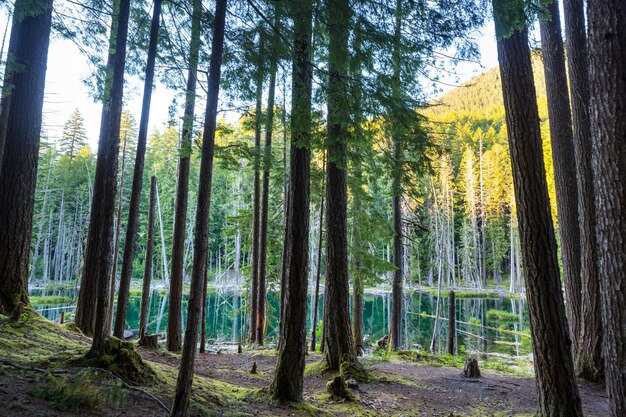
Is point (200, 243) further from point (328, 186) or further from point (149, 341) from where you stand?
point (149, 341)

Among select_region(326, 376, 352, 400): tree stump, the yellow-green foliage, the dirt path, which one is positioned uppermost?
the yellow-green foliage

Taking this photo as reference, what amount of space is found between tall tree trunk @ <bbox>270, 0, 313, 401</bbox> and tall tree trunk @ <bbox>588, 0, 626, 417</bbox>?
2930 millimetres

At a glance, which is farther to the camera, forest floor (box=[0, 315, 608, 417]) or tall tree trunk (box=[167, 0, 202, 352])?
tall tree trunk (box=[167, 0, 202, 352])

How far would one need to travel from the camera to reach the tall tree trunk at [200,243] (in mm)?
3266

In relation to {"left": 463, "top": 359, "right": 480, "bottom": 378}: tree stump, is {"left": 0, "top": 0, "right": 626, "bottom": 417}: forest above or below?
above

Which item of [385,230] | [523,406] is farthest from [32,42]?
[523,406]

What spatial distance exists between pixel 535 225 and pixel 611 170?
5.22ft

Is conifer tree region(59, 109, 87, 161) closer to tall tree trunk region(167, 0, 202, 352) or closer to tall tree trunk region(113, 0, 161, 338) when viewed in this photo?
tall tree trunk region(167, 0, 202, 352)

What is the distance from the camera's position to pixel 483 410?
5.47m

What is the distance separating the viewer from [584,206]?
6465mm

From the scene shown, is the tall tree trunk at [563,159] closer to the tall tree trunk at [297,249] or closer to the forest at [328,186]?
the forest at [328,186]

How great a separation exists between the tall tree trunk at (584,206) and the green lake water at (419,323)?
28.2 ft

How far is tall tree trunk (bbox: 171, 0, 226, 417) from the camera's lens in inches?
129

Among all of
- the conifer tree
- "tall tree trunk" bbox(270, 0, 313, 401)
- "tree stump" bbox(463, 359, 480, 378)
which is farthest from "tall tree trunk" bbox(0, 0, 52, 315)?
the conifer tree
